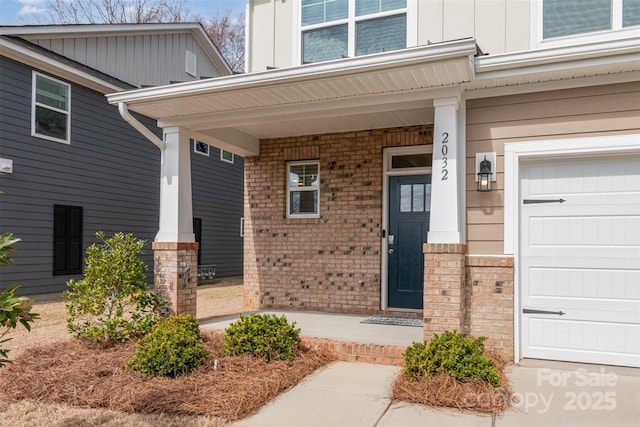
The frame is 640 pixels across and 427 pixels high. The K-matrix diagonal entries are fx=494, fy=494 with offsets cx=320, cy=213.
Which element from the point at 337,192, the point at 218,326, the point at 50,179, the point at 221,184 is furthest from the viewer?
the point at 221,184

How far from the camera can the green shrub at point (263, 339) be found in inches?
182

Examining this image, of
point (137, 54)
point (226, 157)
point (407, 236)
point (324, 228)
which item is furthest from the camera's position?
point (226, 157)

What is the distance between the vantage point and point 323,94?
17.4 feet

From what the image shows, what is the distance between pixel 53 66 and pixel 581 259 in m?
9.71

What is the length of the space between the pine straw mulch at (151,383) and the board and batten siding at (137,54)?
7726 millimetres

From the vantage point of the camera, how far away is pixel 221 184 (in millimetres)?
14711

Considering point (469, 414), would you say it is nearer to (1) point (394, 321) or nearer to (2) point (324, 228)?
(1) point (394, 321)

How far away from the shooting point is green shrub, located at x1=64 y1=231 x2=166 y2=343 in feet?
17.1

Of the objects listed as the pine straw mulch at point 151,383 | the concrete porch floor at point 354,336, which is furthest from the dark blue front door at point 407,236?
the pine straw mulch at point 151,383

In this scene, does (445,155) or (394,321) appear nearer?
(445,155)

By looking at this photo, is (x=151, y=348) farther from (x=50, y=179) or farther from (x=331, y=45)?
(x=50, y=179)

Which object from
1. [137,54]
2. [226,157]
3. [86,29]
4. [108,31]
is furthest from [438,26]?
[226,157]

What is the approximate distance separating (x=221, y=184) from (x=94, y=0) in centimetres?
750

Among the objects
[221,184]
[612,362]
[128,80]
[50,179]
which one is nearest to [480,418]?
[612,362]
